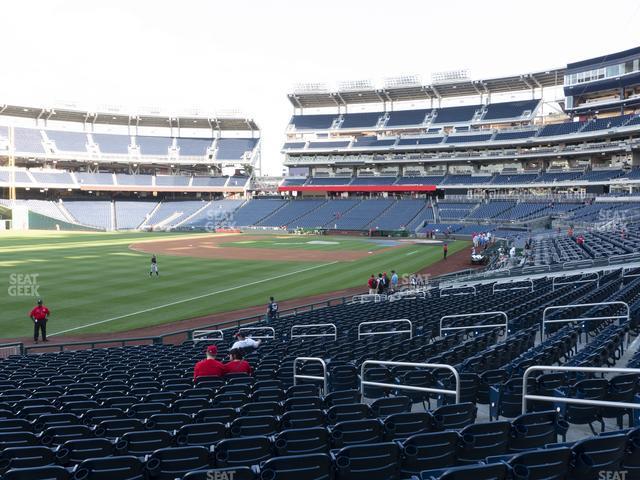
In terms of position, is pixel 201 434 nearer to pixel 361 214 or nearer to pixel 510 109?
pixel 361 214

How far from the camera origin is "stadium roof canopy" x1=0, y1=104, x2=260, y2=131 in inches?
3396

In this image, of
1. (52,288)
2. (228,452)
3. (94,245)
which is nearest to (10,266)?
(52,288)

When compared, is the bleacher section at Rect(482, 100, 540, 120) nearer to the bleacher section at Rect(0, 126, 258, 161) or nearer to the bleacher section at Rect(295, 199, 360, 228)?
the bleacher section at Rect(295, 199, 360, 228)

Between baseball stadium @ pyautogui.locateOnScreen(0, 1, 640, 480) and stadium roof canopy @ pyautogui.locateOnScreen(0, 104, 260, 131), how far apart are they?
1.63ft

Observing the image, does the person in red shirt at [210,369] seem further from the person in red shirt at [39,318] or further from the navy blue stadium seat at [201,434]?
the person in red shirt at [39,318]

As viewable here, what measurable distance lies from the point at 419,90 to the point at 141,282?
67665mm

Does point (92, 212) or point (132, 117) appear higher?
point (132, 117)

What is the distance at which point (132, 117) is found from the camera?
9356 cm

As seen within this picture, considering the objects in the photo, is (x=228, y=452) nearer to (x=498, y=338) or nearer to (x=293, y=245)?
(x=498, y=338)

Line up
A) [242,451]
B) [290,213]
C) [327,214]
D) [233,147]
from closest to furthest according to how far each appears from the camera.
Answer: [242,451] < [327,214] < [290,213] < [233,147]

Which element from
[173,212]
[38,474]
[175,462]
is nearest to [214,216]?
[173,212]

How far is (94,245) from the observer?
51969mm

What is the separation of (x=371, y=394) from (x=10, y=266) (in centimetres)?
3503

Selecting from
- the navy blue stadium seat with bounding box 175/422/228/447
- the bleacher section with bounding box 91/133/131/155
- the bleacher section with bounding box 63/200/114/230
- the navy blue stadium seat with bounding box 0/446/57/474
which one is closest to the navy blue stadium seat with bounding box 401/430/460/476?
the navy blue stadium seat with bounding box 175/422/228/447
